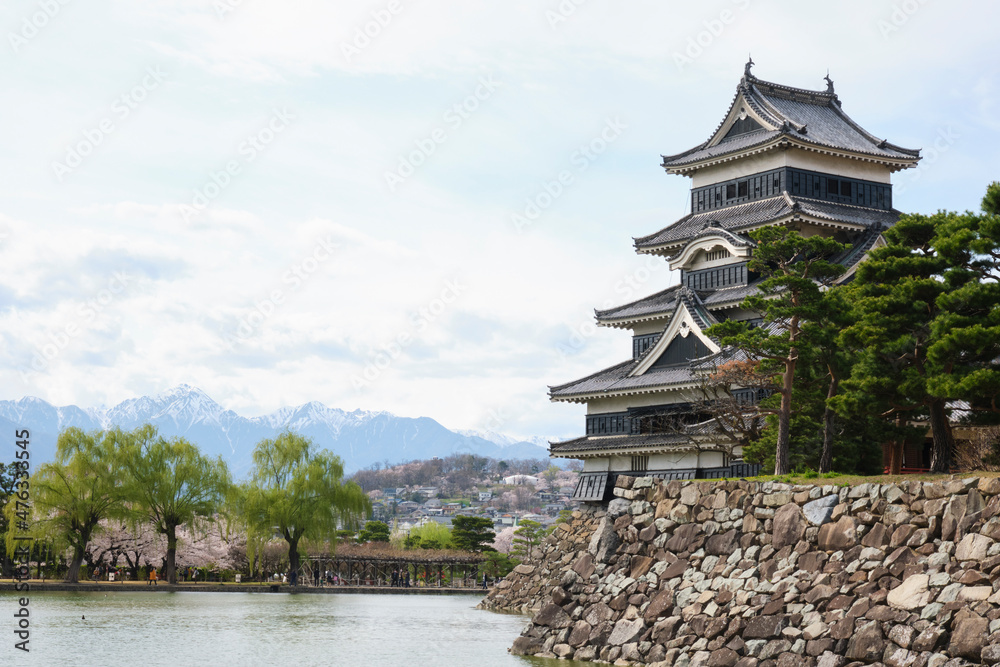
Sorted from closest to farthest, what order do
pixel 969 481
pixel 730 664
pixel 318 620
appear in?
pixel 969 481 → pixel 730 664 → pixel 318 620

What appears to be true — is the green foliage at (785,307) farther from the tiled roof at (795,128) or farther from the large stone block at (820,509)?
the tiled roof at (795,128)

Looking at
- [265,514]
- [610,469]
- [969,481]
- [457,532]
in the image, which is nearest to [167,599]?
[265,514]

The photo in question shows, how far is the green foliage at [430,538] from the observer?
230ft

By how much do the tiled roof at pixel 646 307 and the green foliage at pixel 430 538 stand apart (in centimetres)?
2905

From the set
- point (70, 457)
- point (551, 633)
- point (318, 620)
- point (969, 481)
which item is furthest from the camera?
point (70, 457)

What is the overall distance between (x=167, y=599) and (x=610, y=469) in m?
16.7

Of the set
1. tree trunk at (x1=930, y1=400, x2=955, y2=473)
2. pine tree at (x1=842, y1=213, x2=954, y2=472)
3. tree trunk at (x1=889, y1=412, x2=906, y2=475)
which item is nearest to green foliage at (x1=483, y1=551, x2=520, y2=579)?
tree trunk at (x1=889, y1=412, x2=906, y2=475)

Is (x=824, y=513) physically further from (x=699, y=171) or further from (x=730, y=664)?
(x=699, y=171)

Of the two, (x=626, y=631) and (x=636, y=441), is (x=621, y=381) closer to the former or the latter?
(x=636, y=441)

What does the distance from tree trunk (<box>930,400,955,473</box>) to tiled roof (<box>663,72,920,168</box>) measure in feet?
53.1

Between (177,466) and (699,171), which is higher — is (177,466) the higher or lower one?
the lower one

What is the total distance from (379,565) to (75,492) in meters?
18.6

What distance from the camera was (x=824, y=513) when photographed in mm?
18375

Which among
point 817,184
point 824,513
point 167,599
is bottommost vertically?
point 167,599
